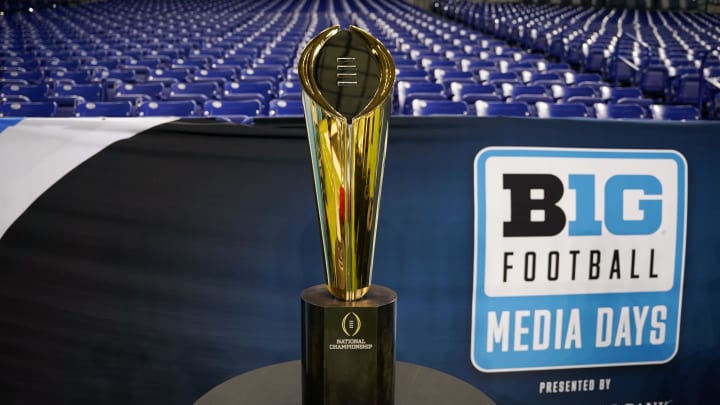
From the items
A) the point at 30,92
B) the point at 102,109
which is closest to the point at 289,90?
the point at 102,109

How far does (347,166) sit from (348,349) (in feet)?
0.91

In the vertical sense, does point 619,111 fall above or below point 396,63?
below

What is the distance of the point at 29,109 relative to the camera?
4.23 meters

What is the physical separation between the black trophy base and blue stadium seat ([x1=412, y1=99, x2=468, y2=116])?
3.47 meters

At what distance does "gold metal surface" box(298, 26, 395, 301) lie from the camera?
892 mm

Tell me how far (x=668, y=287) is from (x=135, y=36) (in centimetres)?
1101

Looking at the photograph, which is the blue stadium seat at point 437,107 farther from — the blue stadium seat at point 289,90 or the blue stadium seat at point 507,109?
the blue stadium seat at point 289,90

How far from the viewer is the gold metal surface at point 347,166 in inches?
35.1

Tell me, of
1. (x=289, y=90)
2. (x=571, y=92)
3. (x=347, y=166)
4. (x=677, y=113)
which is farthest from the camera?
(x=571, y=92)

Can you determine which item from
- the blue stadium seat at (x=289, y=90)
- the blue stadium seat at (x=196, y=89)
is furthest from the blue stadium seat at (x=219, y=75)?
the blue stadium seat at (x=289, y=90)

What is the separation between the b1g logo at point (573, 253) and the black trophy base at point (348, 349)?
84 centimetres

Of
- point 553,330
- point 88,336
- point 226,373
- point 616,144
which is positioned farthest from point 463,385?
point 88,336

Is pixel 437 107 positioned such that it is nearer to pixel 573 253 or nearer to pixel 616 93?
pixel 616 93

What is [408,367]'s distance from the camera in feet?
3.96
